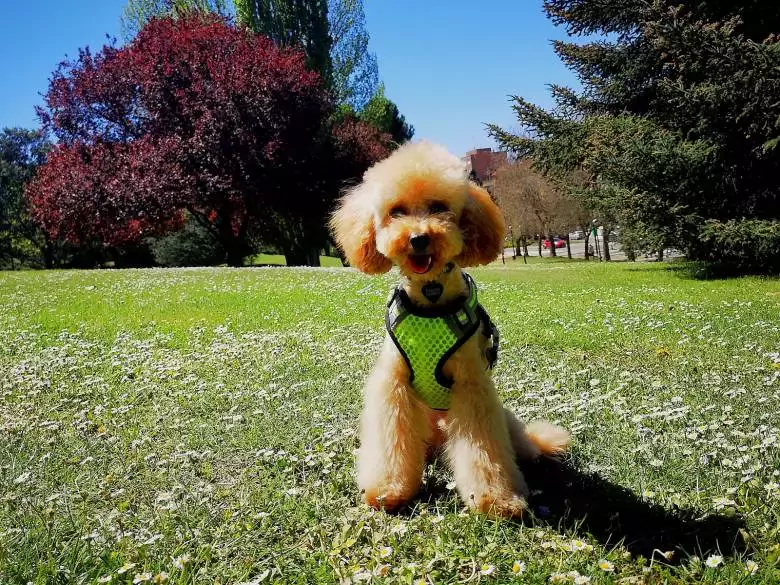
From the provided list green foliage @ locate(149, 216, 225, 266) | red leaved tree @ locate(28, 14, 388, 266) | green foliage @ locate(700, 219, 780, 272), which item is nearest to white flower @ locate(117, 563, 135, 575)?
green foliage @ locate(700, 219, 780, 272)

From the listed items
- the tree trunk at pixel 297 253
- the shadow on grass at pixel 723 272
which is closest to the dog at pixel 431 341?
the shadow on grass at pixel 723 272

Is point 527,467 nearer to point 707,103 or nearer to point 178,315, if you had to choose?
point 178,315

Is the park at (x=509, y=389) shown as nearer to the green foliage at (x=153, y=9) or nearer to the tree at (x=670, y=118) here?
the tree at (x=670, y=118)

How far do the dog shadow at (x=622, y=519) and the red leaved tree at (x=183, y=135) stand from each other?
21.8 m

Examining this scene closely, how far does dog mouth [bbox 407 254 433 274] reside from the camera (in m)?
2.73

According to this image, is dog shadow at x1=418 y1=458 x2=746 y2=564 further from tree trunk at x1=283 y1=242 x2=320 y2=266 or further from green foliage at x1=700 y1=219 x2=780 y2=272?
tree trunk at x1=283 y1=242 x2=320 y2=266

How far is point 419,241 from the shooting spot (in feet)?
8.73

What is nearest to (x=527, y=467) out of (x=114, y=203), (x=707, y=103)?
(x=707, y=103)

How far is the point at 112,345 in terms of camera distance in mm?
6793

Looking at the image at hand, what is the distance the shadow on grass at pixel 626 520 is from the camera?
2389 mm

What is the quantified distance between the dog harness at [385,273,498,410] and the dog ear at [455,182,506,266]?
225mm

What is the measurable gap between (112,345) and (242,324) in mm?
1680

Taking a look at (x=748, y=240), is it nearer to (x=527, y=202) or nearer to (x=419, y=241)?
(x=419, y=241)

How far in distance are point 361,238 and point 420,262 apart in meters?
0.49
